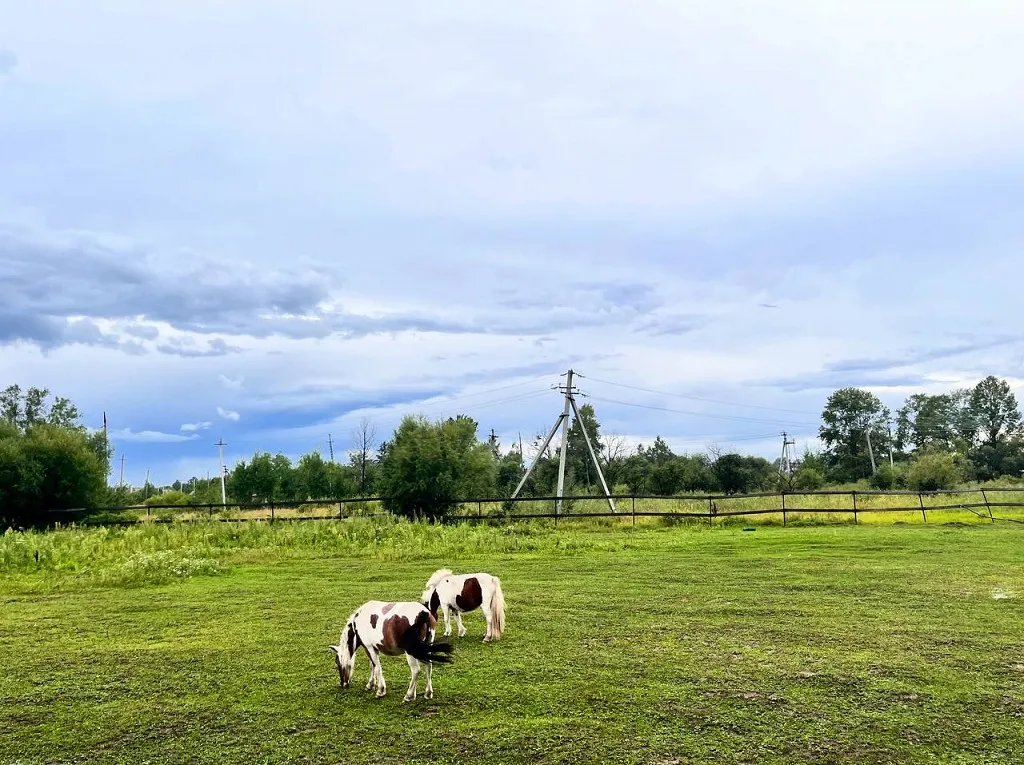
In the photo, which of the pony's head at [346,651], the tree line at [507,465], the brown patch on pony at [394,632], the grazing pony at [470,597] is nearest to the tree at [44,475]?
the tree line at [507,465]

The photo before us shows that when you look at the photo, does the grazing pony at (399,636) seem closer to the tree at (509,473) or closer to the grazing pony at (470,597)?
the grazing pony at (470,597)

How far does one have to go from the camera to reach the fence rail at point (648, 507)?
25203mm

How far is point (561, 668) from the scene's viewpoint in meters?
6.81

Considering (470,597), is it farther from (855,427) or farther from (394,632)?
(855,427)

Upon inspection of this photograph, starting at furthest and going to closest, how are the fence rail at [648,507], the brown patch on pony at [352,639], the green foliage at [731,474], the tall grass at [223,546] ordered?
the green foliage at [731,474] → the fence rail at [648,507] → the tall grass at [223,546] → the brown patch on pony at [352,639]

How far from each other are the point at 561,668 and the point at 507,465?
1818 inches

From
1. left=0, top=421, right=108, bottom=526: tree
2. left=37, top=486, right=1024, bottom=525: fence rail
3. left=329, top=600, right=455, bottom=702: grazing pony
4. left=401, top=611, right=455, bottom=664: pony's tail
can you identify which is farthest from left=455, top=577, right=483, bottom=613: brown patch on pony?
left=0, top=421, right=108, bottom=526: tree

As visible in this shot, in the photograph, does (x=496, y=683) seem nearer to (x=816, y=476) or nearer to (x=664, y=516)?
(x=664, y=516)

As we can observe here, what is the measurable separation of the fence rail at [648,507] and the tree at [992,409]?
44.4 metres

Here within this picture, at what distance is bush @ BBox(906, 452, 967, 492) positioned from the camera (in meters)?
46.1

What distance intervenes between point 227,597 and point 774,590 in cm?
877

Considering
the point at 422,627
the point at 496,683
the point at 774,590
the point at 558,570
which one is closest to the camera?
A: the point at 422,627

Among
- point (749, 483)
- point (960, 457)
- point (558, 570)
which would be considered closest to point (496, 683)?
point (558, 570)

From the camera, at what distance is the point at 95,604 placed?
1151cm
